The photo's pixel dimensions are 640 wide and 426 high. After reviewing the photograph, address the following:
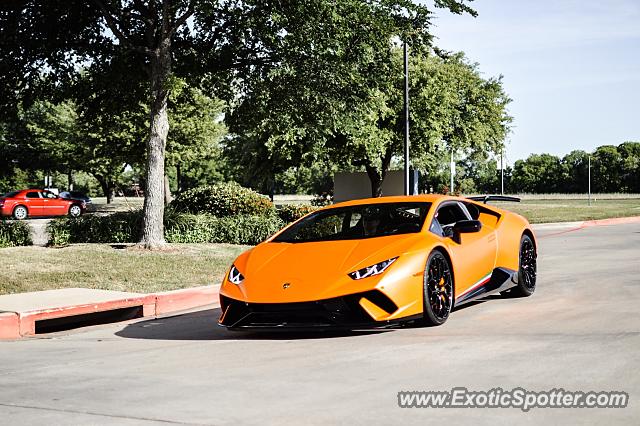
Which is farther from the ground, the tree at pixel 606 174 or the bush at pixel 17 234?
the tree at pixel 606 174

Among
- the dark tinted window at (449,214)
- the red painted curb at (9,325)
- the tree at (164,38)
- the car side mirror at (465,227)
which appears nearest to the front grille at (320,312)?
the car side mirror at (465,227)

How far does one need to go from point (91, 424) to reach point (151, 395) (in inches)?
31.5

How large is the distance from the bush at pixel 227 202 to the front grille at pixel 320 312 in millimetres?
15729

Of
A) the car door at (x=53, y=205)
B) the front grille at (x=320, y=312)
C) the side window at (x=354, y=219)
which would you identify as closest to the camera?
the front grille at (x=320, y=312)

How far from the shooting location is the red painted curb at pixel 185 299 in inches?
448

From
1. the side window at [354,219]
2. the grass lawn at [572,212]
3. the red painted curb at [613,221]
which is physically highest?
the side window at [354,219]

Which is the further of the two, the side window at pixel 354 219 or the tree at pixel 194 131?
the tree at pixel 194 131

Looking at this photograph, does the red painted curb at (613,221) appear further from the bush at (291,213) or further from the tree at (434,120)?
the bush at (291,213)

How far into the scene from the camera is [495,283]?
9688mm

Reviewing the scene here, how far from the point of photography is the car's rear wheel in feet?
26.5

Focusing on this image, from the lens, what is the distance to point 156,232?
712 inches

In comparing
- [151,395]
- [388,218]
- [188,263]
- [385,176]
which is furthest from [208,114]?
[151,395]

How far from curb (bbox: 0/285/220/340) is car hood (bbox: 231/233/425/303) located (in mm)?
2766

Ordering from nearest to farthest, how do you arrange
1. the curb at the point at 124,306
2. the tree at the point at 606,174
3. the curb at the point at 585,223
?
the curb at the point at 124,306 < the curb at the point at 585,223 < the tree at the point at 606,174
